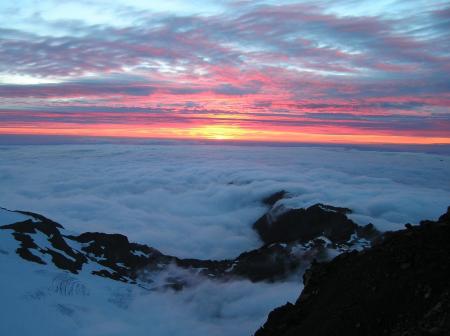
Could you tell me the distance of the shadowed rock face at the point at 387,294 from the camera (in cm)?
1711

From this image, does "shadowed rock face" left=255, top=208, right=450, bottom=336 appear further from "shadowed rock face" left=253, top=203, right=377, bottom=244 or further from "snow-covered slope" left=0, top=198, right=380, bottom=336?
"shadowed rock face" left=253, top=203, right=377, bottom=244

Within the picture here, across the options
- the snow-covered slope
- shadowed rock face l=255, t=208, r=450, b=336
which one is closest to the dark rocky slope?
the snow-covered slope

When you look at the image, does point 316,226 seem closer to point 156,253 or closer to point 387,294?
point 156,253

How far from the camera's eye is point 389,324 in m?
17.9

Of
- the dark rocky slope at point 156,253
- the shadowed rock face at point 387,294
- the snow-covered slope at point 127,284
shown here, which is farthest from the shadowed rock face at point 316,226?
the shadowed rock face at point 387,294

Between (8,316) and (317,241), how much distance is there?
9337cm

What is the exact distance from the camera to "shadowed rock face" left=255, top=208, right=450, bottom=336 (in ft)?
56.1

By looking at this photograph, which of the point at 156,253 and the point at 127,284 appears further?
the point at 156,253

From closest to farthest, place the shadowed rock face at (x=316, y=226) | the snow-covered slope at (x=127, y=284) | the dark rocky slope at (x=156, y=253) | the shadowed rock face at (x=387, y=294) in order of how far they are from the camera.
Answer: the shadowed rock face at (x=387, y=294) → the snow-covered slope at (x=127, y=284) → the dark rocky slope at (x=156, y=253) → the shadowed rock face at (x=316, y=226)

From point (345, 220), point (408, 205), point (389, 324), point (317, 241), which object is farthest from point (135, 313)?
point (408, 205)

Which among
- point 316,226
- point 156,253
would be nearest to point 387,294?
point 156,253

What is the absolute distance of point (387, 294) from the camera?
19328mm

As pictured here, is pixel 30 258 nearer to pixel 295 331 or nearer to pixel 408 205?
pixel 295 331

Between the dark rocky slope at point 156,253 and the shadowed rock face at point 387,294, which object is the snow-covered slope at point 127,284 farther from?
the shadowed rock face at point 387,294
